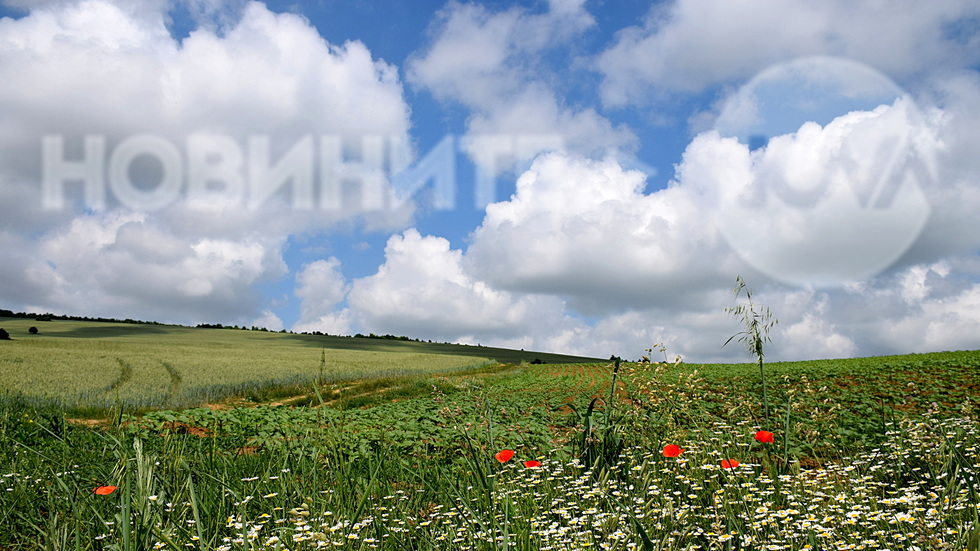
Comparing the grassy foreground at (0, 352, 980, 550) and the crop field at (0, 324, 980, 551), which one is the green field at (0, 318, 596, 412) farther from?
the grassy foreground at (0, 352, 980, 550)

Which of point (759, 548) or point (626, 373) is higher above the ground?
point (626, 373)

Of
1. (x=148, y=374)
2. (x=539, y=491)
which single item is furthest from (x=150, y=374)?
(x=539, y=491)

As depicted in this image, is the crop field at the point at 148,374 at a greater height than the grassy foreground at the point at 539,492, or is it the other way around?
the grassy foreground at the point at 539,492

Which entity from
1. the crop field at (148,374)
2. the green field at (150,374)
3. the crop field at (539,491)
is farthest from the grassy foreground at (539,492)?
the crop field at (148,374)

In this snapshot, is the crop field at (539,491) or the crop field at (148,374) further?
the crop field at (148,374)

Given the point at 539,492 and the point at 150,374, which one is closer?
the point at 539,492

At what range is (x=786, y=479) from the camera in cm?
491

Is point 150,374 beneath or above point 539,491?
beneath

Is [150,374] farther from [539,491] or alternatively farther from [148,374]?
[539,491]

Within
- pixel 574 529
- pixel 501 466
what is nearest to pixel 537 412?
pixel 501 466

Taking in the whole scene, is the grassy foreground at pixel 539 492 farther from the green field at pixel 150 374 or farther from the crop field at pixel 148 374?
the crop field at pixel 148 374

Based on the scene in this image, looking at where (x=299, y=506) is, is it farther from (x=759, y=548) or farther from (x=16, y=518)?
(x=759, y=548)

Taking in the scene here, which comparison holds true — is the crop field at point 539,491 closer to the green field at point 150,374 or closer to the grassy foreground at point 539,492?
the grassy foreground at point 539,492

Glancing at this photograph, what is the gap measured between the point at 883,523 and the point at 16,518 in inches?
263
